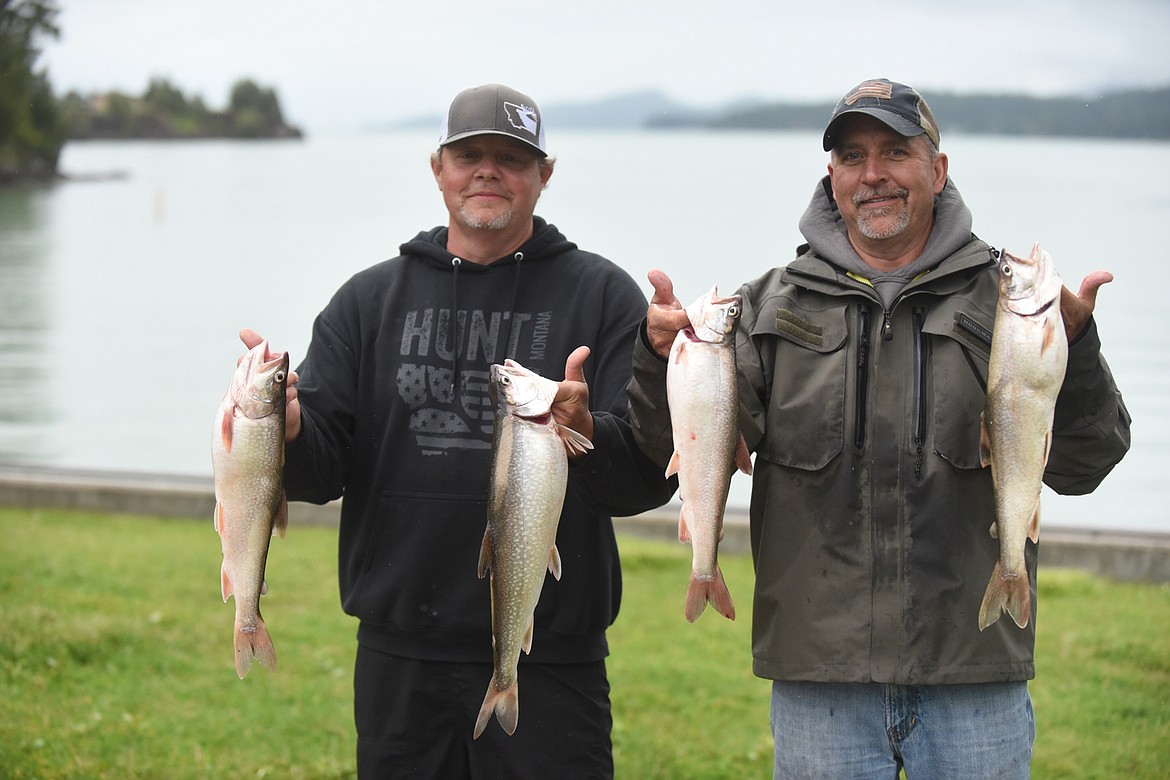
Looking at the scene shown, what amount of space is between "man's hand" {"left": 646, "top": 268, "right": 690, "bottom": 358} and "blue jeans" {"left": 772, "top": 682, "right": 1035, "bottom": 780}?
3.41 feet

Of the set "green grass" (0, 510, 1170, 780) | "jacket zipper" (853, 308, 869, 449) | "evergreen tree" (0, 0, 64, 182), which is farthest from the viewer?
"evergreen tree" (0, 0, 64, 182)

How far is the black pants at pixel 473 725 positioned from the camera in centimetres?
371

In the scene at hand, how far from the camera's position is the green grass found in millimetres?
5676

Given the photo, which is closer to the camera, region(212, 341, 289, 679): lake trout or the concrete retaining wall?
region(212, 341, 289, 679): lake trout

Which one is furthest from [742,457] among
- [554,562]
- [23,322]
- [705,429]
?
[23,322]

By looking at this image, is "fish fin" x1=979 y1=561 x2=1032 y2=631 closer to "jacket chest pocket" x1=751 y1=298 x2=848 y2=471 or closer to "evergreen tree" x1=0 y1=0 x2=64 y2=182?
"jacket chest pocket" x1=751 y1=298 x2=848 y2=471

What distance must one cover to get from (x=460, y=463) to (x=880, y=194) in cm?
150

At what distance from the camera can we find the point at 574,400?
3.24 meters

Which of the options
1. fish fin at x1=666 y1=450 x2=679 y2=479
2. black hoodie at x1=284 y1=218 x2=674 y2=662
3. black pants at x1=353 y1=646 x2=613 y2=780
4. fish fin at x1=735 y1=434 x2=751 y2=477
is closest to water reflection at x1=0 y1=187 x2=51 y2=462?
black hoodie at x1=284 y1=218 x2=674 y2=662

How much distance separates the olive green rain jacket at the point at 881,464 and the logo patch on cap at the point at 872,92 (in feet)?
1.30

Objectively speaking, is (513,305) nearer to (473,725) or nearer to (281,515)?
(281,515)

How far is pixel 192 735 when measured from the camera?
588 centimetres

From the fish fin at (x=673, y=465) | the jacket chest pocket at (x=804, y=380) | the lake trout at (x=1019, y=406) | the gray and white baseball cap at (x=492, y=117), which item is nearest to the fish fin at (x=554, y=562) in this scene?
the fish fin at (x=673, y=465)

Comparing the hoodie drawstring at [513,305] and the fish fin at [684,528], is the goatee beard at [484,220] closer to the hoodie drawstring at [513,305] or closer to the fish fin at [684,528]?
the hoodie drawstring at [513,305]
